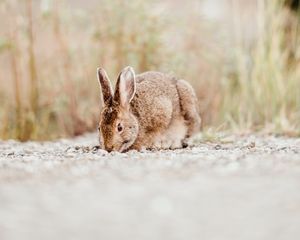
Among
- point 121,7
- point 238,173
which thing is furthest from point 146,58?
point 238,173

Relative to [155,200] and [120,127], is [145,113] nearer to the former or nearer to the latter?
[120,127]

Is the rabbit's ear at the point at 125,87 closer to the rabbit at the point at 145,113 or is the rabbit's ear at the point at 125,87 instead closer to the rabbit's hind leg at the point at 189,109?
the rabbit at the point at 145,113

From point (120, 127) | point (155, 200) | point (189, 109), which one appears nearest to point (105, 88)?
point (120, 127)

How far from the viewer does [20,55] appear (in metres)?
7.96

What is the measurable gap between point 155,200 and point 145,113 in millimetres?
2836

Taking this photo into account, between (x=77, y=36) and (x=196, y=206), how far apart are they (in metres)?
5.94

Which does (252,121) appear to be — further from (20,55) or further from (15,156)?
(15,156)

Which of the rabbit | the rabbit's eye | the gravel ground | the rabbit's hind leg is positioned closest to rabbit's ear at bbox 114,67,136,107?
the rabbit

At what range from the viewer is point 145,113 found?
20.6 feet

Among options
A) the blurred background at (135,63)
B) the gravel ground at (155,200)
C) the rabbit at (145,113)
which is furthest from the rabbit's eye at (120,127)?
the blurred background at (135,63)

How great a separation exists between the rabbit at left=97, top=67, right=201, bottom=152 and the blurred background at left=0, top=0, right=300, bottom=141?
1025 millimetres

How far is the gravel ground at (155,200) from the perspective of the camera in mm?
3182

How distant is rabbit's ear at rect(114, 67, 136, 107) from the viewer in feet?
19.7

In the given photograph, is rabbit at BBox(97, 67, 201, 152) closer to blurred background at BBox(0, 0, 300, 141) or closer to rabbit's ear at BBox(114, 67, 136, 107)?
rabbit's ear at BBox(114, 67, 136, 107)
